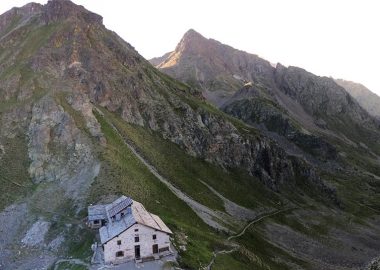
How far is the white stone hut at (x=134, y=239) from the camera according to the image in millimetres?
80562

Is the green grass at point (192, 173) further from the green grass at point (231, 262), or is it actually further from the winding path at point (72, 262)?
the winding path at point (72, 262)

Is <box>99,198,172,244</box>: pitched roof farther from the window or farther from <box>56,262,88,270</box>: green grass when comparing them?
<box>56,262,88,270</box>: green grass

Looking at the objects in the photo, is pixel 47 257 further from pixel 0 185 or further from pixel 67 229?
pixel 0 185

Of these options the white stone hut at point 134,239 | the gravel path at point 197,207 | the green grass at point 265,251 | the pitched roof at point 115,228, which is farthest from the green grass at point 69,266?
the gravel path at point 197,207

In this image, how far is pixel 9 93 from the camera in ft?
527

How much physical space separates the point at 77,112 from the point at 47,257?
212ft

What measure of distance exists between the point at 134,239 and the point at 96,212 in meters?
16.4

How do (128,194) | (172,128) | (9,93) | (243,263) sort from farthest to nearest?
(172,128) → (9,93) → (128,194) → (243,263)

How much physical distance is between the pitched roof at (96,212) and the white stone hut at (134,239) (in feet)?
26.1

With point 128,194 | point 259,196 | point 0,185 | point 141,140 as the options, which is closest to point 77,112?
point 141,140

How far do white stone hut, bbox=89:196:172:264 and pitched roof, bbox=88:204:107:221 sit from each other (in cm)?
797

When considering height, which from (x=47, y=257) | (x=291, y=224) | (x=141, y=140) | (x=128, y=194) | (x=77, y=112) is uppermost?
(x=77, y=112)

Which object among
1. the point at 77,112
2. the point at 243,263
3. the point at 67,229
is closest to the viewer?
the point at 67,229

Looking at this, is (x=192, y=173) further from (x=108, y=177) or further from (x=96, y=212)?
(x=96, y=212)
